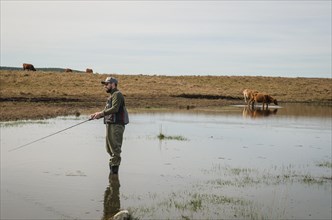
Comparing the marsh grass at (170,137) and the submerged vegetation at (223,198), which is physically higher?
the marsh grass at (170,137)

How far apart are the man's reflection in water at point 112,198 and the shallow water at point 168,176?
0.8 inches

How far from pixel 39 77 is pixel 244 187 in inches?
1723

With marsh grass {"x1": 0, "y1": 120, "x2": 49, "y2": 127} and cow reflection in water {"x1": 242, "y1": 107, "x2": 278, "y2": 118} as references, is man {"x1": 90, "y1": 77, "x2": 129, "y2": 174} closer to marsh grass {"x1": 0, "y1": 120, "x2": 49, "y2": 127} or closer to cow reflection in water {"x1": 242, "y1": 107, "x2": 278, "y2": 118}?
marsh grass {"x1": 0, "y1": 120, "x2": 49, "y2": 127}

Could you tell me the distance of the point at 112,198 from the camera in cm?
917

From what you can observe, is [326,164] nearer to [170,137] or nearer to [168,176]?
[168,176]

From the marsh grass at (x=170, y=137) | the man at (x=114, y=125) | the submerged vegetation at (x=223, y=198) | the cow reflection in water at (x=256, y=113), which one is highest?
Answer: the man at (x=114, y=125)

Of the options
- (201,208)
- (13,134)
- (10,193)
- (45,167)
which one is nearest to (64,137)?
(13,134)

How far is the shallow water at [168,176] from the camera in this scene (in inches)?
336

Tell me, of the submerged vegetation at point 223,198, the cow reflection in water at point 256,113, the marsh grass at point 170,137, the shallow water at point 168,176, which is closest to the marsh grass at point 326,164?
the shallow water at point 168,176

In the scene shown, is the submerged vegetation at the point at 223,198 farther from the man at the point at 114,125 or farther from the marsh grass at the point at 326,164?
the man at the point at 114,125

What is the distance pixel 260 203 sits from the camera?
905 centimetres

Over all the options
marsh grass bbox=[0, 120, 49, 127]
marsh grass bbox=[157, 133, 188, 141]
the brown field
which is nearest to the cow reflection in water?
the brown field

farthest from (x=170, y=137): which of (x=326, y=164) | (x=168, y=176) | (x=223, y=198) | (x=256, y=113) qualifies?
(x=256, y=113)

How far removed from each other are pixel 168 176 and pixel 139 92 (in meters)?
36.8
